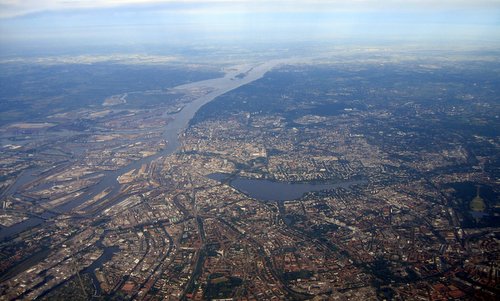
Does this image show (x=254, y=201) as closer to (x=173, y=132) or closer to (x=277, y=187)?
(x=277, y=187)

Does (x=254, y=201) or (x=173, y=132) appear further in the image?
(x=173, y=132)

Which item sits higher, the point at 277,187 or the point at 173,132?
the point at 173,132

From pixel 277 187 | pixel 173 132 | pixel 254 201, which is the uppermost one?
pixel 173 132

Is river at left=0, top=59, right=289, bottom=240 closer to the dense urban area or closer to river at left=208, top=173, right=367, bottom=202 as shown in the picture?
the dense urban area

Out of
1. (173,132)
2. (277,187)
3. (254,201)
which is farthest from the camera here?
(173,132)

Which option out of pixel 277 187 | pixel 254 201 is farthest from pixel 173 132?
pixel 254 201

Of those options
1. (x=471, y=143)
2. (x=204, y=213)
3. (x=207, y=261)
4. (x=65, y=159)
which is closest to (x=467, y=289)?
(x=207, y=261)

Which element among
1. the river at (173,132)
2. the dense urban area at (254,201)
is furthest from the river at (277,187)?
the river at (173,132)

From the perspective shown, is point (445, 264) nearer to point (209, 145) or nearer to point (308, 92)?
point (209, 145)
